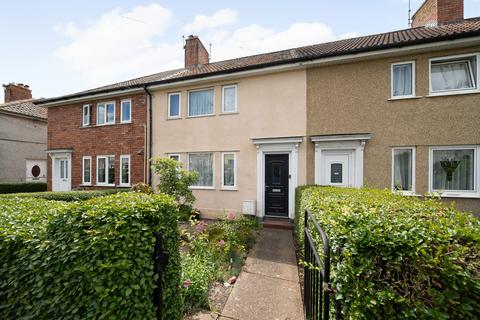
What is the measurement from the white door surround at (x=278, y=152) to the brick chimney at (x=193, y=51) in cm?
762

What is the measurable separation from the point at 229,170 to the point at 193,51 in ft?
27.3

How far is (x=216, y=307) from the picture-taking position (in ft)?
10.9

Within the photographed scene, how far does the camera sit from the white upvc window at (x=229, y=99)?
9.05 m

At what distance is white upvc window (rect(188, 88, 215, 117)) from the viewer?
369 inches

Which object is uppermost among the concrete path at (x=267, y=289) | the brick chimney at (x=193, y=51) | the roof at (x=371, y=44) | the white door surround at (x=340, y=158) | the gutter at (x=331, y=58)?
the brick chimney at (x=193, y=51)

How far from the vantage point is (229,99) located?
9141 millimetres

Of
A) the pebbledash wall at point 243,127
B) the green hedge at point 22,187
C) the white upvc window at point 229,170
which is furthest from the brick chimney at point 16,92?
the white upvc window at point 229,170

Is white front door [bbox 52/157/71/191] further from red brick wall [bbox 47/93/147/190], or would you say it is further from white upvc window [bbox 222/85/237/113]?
white upvc window [bbox 222/85/237/113]

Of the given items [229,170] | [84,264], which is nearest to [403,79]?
[229,170]

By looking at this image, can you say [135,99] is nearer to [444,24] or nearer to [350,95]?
[350,95]

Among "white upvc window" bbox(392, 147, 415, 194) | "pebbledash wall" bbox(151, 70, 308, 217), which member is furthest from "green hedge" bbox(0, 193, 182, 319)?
"white upvc window" bbox(392, 147, 415, 194)

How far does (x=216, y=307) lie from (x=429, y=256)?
9.82 ft

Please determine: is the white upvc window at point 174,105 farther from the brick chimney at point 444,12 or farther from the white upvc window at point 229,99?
the brick chimney at point 444,12

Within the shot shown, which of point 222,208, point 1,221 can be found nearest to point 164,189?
point 222,208
